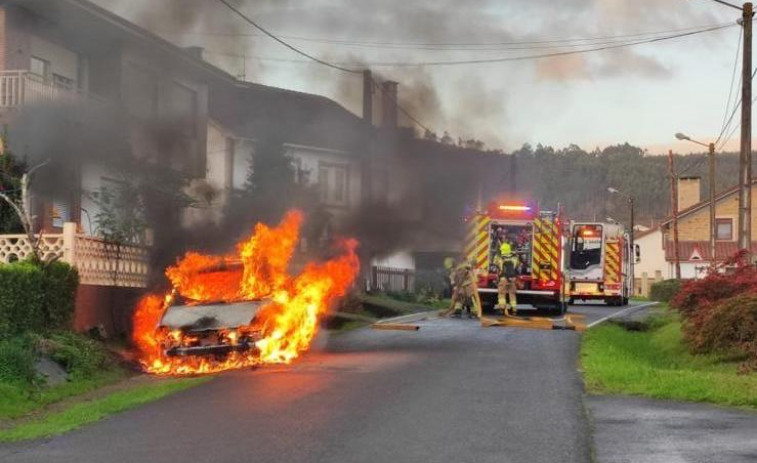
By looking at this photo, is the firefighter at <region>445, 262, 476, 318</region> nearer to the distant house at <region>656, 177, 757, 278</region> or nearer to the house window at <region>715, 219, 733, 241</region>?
the distant house at <region>656, 177, 757, 278</region>

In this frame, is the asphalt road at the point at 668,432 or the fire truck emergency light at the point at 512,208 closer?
the asphalt road at the point at 668,432

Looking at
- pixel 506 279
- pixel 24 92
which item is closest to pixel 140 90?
pixel 24 92

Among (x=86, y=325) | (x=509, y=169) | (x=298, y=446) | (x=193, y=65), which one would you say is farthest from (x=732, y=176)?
(x=298, y=446)

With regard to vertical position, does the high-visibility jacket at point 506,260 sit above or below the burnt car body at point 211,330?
above

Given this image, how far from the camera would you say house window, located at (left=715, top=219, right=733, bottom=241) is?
59500 millimetres

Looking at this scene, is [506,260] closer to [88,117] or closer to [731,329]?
[731,329]

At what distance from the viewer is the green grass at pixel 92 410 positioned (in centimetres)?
907

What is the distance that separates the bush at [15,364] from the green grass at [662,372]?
6.91 metres

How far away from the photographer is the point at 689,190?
66625mm

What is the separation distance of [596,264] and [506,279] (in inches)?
486

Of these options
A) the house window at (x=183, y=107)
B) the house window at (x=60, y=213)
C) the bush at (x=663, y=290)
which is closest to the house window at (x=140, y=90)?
the house window at (x=183, y=107)

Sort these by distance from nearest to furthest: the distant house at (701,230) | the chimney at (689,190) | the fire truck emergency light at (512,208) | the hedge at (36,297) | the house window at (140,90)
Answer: the hedge at (36,297) → the house window at (140,90) → the fire truck emergency light at (512,208) → the distant house at (701,230) → the chimney at (689,190)

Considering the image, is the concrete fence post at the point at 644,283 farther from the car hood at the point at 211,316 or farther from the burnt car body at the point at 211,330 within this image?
the burnt car body at the point at 211,330

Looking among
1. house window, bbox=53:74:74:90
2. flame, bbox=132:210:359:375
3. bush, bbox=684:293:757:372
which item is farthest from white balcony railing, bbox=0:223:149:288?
bush, bbox=684:293:757:372
